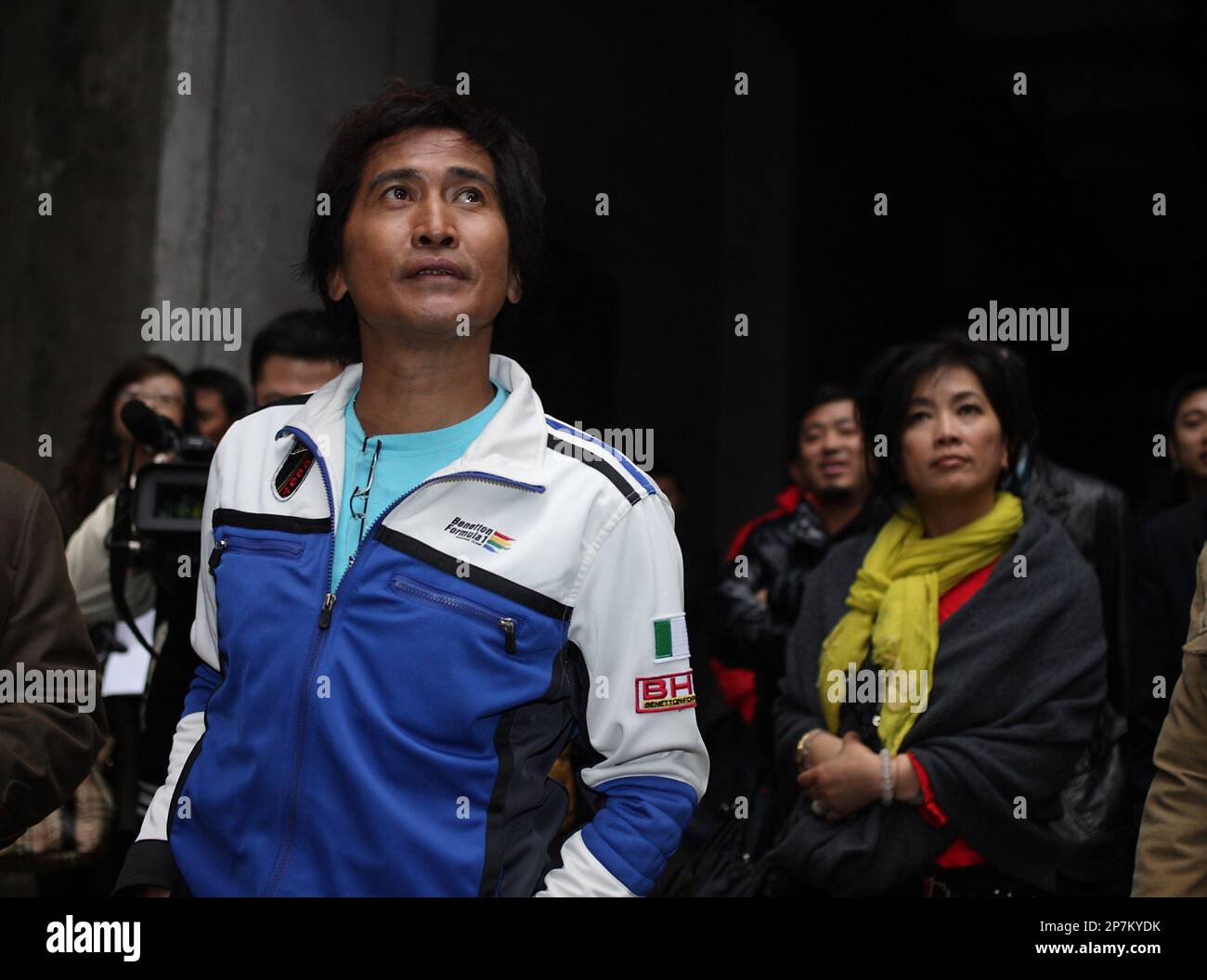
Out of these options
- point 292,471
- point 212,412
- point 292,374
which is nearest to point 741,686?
point 292,374

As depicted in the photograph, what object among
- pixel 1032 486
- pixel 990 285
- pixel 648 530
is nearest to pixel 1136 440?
pixel 990 285

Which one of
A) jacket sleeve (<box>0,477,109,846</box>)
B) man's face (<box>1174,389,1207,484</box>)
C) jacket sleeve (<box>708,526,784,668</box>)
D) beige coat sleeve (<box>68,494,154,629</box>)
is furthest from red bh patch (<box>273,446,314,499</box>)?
man's face (<box>1174,389,1207,484</box>)

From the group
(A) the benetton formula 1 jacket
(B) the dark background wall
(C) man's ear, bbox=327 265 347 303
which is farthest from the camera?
(B) the dark background wall

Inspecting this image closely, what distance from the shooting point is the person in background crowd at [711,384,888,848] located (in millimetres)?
3660

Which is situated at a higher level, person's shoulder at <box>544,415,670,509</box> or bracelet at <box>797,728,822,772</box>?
person's shoulder at <box>544,415,670,509</box>

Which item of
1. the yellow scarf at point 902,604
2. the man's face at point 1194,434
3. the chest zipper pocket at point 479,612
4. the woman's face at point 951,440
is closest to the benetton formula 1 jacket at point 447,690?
the chest zipper pocket at point 479,612

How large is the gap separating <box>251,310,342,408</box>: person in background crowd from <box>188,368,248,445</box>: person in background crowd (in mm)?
765

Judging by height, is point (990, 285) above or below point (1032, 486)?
above

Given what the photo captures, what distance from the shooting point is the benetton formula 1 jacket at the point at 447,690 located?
1.71 m

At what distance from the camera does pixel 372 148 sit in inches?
77.5

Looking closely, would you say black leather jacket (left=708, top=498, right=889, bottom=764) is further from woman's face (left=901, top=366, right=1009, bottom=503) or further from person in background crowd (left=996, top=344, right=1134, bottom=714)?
person in background crowd (left=996, top=344, right=1134, bottom=714)

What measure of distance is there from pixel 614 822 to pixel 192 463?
60.6 inches

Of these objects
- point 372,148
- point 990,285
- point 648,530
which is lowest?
point 648,530

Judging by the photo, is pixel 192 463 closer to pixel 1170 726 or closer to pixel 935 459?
pixel 935 459
